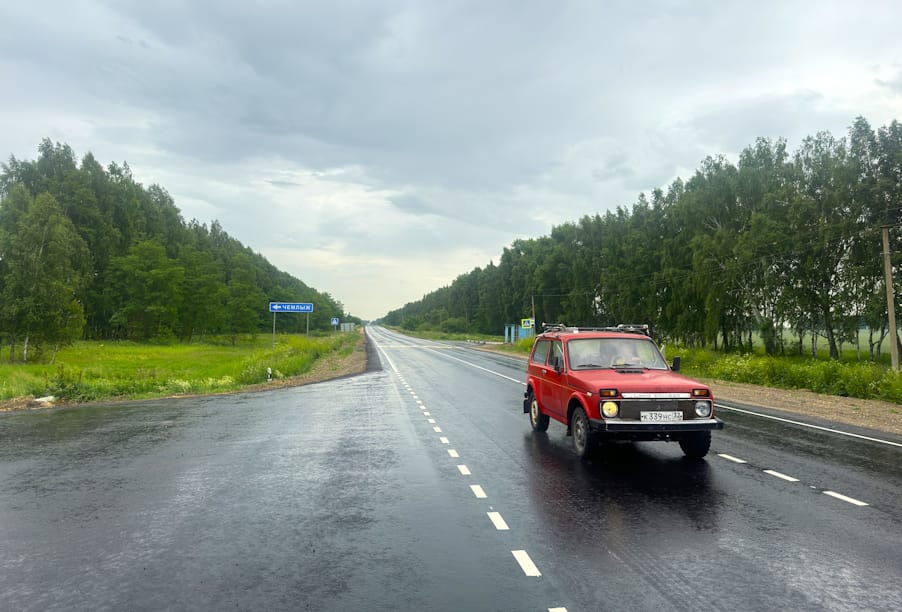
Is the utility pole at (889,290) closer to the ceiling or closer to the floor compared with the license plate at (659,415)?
closer to the ceiling

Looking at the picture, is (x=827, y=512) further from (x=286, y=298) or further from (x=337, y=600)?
(x=286, y=298)

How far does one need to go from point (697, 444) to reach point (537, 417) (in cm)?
346

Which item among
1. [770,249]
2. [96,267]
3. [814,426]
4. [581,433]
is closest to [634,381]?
[581,433]

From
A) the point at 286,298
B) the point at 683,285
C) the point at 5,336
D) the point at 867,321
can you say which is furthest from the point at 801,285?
the point at 286,298

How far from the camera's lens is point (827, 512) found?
Result: 6.01 m

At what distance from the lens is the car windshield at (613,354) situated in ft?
31.2

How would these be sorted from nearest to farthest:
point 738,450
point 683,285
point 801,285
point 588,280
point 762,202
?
point 738,450 → point 801,285 → point 762,202 → point 683,285 → point 588,280

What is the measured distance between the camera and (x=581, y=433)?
340 inches

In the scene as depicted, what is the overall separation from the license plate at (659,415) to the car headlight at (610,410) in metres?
0.34

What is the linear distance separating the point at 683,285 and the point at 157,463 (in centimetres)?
4497

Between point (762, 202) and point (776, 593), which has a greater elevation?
point (762, 202)

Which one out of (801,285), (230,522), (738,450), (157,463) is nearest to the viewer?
(230,522)

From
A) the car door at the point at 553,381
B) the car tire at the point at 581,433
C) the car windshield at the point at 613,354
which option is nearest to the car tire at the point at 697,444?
the car windshield at the point at 613,354

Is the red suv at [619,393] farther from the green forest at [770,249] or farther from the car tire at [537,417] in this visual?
the green forest at [770,249]
